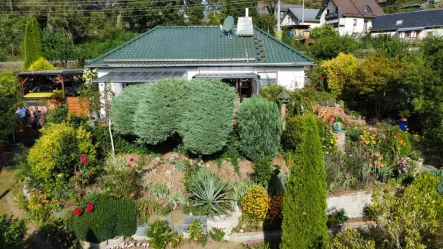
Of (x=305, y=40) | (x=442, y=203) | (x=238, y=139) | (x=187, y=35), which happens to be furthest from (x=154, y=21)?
(x=442, y=203)

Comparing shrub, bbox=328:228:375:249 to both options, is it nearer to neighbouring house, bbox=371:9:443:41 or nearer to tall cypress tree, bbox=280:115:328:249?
tall cypress tree, bbox=280:115:328:249

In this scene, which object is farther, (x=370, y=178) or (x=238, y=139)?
(x=238, y=139)

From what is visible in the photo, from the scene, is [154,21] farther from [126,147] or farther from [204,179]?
[204,179]

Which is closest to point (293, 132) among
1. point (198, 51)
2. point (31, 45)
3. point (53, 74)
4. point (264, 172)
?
point (264, 172)

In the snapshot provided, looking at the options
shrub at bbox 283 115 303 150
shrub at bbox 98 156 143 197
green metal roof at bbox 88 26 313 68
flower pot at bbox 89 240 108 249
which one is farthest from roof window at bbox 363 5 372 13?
flower pot at bbox 89 240 108 249

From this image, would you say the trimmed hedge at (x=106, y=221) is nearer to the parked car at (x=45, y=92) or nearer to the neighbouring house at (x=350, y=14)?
the parked car at (x=45, y=92)

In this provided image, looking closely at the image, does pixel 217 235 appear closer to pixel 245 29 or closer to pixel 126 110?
pixel 126 110
